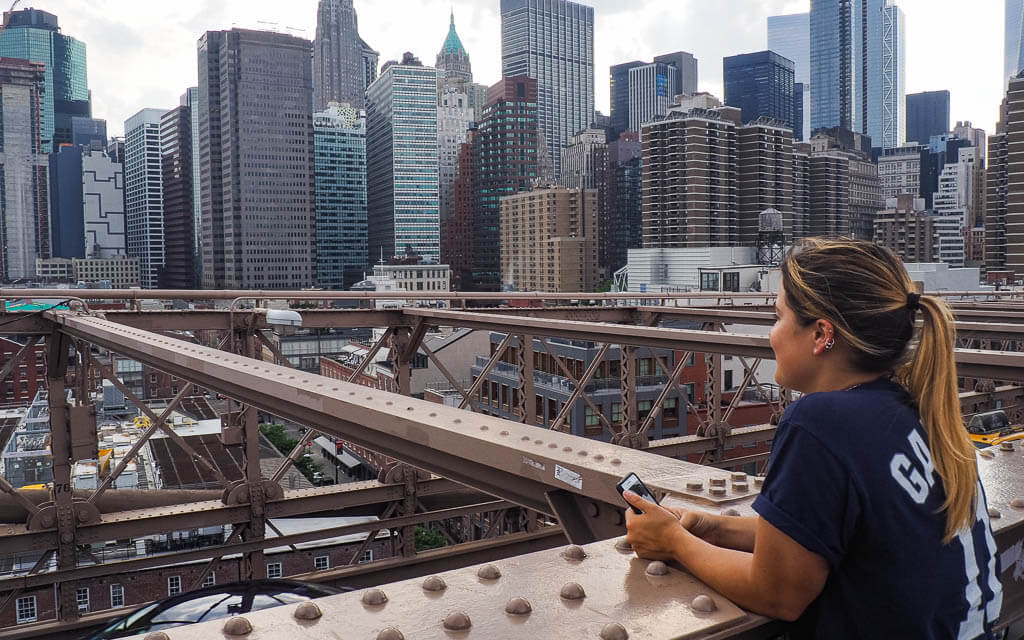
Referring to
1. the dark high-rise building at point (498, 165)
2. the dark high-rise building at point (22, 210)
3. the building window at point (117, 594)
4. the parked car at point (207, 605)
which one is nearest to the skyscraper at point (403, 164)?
the dark high-rise building at point (498, 165)

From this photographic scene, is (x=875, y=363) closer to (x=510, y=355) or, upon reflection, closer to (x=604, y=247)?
(x=510, y=355)

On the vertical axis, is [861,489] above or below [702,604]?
above

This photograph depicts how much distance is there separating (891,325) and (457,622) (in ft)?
3.65

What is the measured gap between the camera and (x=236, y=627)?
1493 millimetres

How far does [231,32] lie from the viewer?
14312cm

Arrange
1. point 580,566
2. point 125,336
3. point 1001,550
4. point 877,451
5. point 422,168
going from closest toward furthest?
point 877,451
point 580,566
point 1001,550
point 125,336
point 422,168

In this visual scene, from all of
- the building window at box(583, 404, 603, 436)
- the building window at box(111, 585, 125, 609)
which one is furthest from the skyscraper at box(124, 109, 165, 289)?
the building window at box(583, 404, 603, 436)

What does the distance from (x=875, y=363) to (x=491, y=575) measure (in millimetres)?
946

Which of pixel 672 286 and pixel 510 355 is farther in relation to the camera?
pixel 672 286

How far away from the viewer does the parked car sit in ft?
12.4

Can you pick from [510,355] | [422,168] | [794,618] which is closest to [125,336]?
[794,618]

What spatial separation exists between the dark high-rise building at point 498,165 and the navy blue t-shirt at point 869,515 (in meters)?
155

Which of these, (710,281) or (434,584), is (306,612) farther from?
(710,281)

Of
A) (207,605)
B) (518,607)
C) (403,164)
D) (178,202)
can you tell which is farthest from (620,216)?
(518,607)
